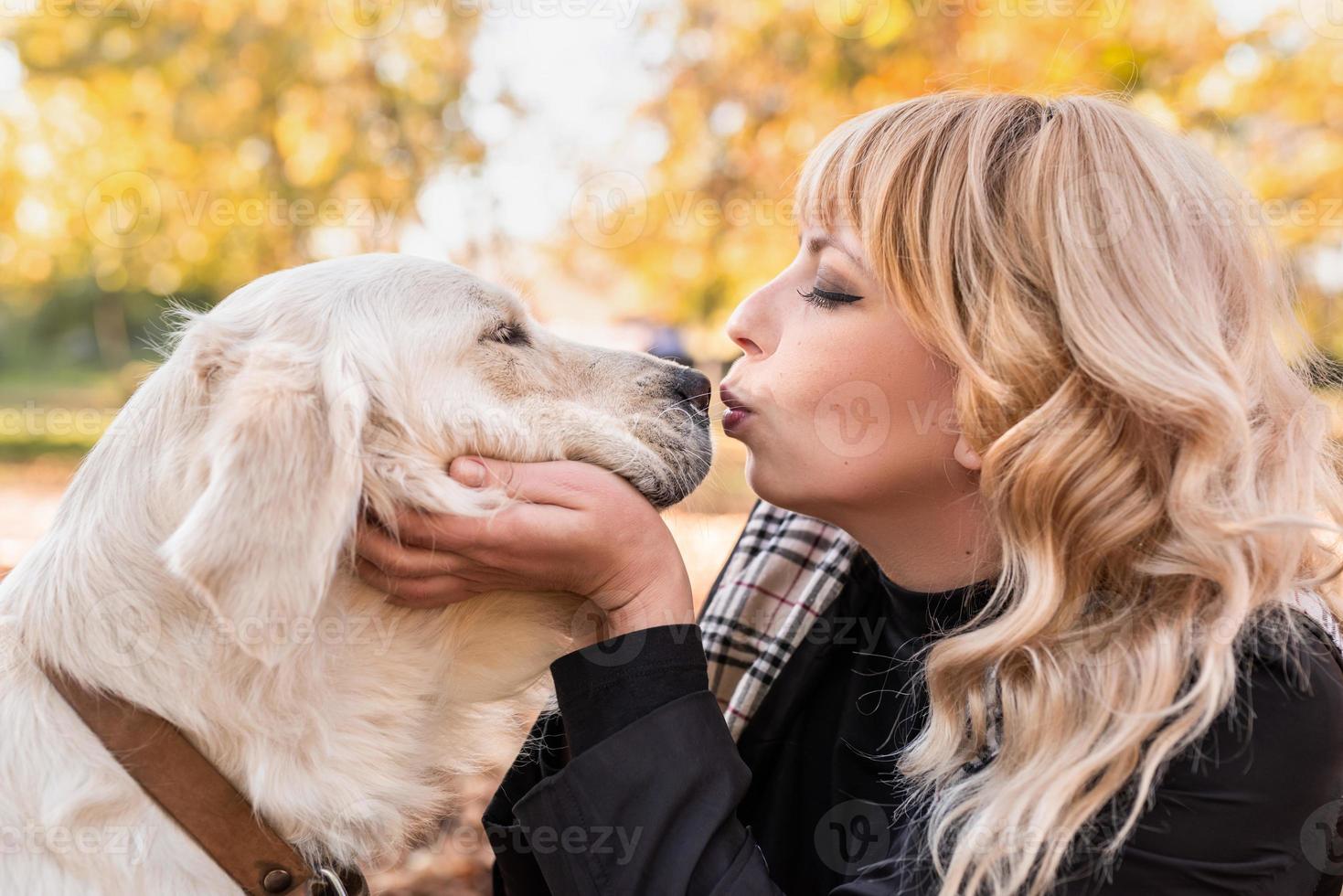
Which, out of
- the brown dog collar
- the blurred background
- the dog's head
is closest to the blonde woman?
the dog's head

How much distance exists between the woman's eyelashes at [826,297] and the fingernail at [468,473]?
0.77 m

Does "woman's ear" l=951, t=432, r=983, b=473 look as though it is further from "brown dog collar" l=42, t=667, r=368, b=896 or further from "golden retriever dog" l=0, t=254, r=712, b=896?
"brown dog collar" l=42, t=667, r=368, b=896

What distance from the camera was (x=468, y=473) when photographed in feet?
6.02

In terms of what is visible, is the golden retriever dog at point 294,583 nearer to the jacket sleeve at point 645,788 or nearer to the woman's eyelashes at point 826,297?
the jacket sleeve at point 645,788

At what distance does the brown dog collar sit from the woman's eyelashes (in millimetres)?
1412

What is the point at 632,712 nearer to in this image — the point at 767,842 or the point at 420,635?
the point at 420,635

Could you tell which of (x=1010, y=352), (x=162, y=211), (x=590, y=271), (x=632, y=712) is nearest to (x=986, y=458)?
(x=1010, y=352)

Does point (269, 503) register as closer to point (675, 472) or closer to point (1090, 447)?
point (675, 472)

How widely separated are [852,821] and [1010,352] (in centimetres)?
106

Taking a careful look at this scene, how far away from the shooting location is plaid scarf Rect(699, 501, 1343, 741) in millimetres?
2408

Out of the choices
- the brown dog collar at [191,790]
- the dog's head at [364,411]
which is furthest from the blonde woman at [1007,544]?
the brown dog collar at [191,790]

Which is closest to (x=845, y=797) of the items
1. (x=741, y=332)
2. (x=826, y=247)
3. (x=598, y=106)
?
(x=741, y=332)

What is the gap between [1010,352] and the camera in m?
1.85

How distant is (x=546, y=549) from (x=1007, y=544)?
880mm
